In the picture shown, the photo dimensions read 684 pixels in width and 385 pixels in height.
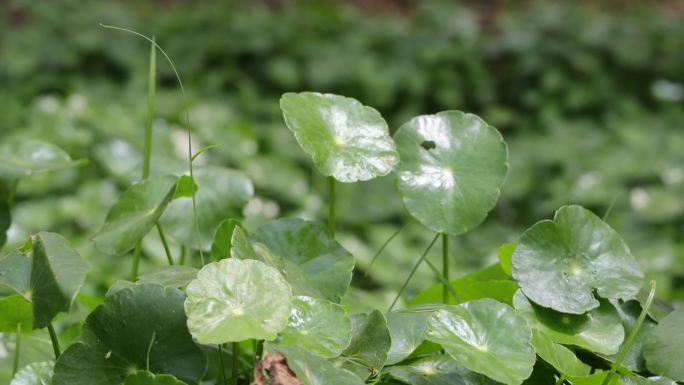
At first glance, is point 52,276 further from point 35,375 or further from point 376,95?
point 376,95

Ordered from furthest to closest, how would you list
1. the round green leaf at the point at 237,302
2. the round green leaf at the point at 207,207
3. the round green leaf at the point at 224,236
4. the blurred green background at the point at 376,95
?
the blurred green background at the point at 376,95 < the round green leaf at the point at 207,207 < the round green leaf at the point at 224,236 < the round green leaf at the point at 237,302

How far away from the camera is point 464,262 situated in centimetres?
284

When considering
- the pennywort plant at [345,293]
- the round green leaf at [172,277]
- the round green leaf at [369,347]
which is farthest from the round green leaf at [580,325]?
the round green leaf at [172,277]

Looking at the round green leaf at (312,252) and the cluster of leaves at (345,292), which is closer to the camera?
the cluster of leaves at (345,292)

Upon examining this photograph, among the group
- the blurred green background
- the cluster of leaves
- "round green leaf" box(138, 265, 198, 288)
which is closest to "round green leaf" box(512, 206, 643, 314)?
the cluster of leaves

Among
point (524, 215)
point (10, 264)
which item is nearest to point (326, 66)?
point (524, 215)

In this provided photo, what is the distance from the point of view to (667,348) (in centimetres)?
59

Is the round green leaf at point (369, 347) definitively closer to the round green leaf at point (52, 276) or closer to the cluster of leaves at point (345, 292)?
the cluster of leaves at point (345, 292)

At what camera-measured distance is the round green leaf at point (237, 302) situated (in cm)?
49

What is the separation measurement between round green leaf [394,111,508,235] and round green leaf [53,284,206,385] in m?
0.19

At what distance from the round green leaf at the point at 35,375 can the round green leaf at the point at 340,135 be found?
0.75ft

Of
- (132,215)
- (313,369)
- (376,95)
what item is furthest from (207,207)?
(376,95)

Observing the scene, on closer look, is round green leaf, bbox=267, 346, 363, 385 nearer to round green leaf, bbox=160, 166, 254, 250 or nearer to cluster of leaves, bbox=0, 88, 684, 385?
cluster of leaves, bbox=0, 88, 684, 385

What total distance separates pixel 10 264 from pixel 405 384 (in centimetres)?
27
